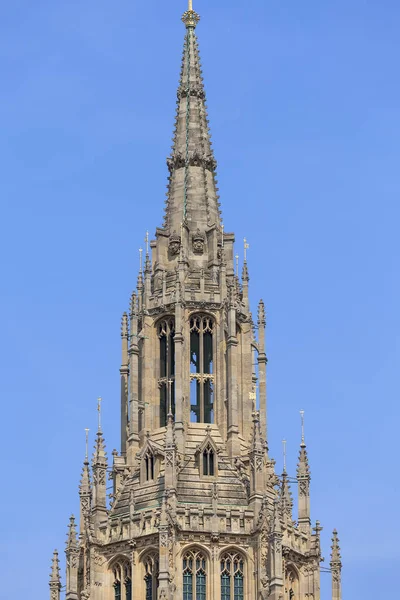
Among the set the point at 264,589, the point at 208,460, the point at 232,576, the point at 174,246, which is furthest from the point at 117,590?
the point at 174,246

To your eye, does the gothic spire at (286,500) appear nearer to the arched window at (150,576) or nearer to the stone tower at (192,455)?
the stone tower at (192,455)

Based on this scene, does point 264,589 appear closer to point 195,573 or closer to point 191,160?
point 195,573

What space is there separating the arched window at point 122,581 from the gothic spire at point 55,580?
5608 millimetres

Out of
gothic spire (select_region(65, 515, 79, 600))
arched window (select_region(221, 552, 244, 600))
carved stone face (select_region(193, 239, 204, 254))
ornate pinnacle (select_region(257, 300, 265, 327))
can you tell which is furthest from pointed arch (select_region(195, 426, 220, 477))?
carved stone face (select_region(193, 239, 204, 254))

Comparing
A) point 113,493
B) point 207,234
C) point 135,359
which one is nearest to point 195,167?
point 207,234

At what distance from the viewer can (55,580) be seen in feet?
495

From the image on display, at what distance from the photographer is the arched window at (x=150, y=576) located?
14325cm

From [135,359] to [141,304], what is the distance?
4379 mm

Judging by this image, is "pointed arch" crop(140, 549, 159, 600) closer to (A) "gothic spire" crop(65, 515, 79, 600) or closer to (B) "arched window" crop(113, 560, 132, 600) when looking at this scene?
(B) "arched window" crop(113, 560, 132, 600)

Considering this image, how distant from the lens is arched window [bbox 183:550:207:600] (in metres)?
144

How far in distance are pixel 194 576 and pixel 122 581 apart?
5.09 meters

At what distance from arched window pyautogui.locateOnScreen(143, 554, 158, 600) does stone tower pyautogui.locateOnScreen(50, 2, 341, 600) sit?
9 centimetres

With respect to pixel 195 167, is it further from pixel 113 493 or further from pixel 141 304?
pixel 113 493

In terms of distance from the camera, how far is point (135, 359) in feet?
508
